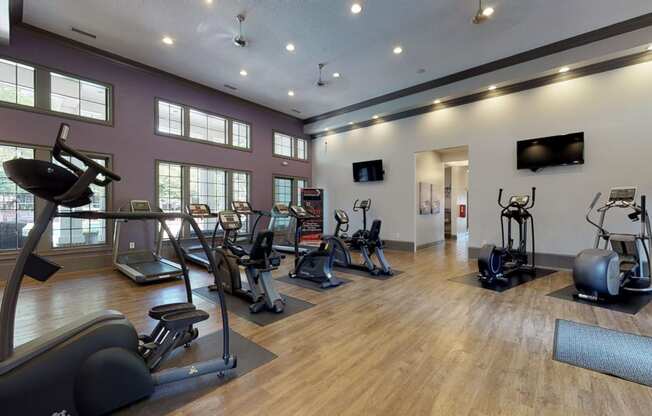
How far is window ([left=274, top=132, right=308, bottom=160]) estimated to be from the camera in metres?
9.81

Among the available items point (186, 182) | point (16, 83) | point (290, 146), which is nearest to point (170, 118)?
point (186, 182)

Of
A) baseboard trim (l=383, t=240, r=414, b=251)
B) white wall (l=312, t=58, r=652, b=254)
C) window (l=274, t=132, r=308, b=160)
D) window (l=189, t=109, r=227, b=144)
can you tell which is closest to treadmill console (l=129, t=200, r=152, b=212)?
window (l=189, t=109, r=227, b=144)

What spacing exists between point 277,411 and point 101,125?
22.2 ft

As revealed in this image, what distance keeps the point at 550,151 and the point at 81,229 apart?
394 inches

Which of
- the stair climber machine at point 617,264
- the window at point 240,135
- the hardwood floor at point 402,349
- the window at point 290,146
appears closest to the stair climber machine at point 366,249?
the hardwood floor at point 402,349

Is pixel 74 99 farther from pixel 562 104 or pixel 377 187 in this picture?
pixel 562 104

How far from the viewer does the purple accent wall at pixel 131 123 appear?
5.11 m

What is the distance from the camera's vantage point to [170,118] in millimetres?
7113

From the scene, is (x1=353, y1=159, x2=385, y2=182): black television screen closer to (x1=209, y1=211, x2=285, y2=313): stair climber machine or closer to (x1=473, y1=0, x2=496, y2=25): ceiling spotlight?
(x1=473, y1=0, x2=496, y2=25): ceiling spotlight

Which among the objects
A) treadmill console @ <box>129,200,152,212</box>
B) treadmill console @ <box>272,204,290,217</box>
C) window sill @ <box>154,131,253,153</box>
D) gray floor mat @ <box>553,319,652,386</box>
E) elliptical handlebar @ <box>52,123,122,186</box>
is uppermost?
window sill @ <box>154,131,253,153</box>

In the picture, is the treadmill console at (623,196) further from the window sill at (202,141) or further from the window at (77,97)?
the window at (77,97)

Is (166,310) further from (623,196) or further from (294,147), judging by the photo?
(294,147)

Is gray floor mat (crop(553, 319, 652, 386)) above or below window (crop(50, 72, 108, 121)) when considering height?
below

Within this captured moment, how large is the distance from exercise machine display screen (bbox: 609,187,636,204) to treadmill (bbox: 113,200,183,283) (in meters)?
7.25
